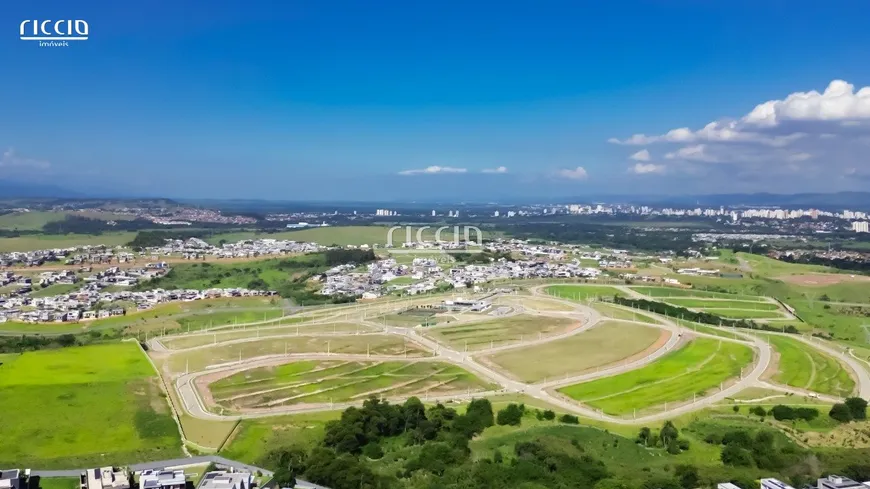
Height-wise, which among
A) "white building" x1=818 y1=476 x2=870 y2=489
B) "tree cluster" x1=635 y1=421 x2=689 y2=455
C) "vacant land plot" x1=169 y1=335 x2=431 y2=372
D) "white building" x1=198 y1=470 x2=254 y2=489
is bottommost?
"tree cluster" x1=635 y1=421 x2=689 y2=455

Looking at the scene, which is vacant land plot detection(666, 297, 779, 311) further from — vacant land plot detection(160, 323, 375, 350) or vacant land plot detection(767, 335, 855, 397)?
vacant land plot detection(160, 323, 375, 350)

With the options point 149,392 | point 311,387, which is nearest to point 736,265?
point 311,387

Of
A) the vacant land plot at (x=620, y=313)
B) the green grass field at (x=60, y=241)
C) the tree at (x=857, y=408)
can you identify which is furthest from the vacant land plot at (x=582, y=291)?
the green grass field at (x=60, y=241)

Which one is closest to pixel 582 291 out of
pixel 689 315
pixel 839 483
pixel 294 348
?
pixel 689 315

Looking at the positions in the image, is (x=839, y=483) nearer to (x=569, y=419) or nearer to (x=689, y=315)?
(x=569, y=419)

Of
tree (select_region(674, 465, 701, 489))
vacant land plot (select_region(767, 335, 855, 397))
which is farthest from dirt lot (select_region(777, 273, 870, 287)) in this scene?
tree (select_region(674, 465, 701, 489))

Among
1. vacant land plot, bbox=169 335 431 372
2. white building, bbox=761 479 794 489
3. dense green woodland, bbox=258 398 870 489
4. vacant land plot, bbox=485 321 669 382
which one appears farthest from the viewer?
vacant land plot, bbox=169 335 431 372
